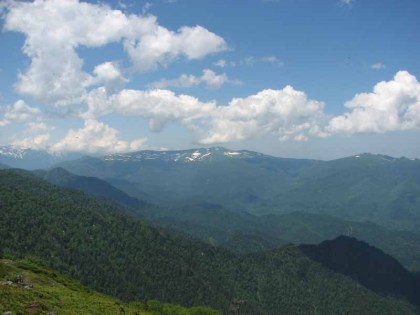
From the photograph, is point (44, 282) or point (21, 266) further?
point (21, 266)

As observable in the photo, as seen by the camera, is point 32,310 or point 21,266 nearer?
point 32,310

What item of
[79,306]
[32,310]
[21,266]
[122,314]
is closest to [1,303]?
[32,310]

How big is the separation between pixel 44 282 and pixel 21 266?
17.1 meters

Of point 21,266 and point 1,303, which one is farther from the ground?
point 1,303

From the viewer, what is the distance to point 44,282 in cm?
10756

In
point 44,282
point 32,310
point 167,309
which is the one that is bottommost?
point 167,309

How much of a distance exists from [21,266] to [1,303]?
71270 millimetres

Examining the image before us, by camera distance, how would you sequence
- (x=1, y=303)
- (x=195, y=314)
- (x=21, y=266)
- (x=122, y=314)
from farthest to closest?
(x=195, y=314) → (x=21, y=266) → (x=122, y=314) → (x=1, y=303)

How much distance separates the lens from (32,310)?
186 ft

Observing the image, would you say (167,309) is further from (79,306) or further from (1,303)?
(1,303)

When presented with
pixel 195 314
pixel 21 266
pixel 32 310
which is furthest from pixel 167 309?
pixel 32 310

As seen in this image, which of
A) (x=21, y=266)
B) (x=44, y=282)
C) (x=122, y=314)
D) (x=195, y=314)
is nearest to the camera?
(x=122, y=314)

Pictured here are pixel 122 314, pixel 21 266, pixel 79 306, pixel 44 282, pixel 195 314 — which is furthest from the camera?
pixel 195 314

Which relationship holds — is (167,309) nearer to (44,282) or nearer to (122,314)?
(44,282)
